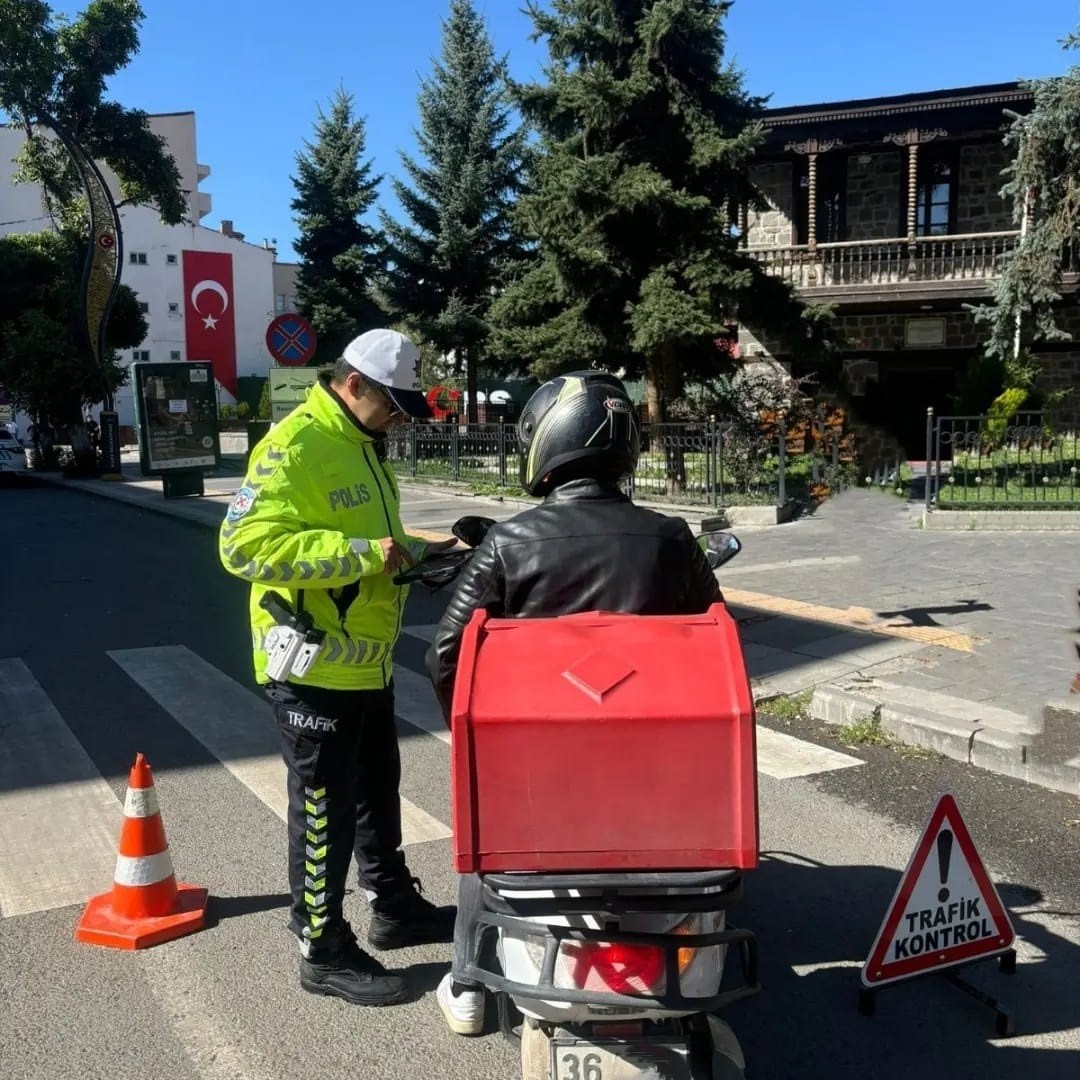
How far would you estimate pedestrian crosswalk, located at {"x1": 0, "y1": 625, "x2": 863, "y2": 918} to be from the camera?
424 centimetres

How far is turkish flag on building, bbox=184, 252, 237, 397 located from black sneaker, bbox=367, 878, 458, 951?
56886 millimetres

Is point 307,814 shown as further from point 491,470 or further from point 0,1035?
point 491,470

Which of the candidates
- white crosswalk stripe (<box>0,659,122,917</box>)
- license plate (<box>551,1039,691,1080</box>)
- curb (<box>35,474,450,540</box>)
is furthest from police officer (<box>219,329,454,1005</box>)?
curb (<box>35,474,450,540</box>)

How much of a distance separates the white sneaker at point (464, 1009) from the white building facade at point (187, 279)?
55.9 metres

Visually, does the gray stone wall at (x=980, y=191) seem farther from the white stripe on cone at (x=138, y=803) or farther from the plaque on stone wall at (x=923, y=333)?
the white stripe on cone at (x=138, y=803)

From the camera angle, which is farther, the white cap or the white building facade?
the white building facade

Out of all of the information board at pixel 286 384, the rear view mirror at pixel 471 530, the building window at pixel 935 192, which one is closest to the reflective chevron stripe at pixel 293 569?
the rear view mirror at pixel 471 530

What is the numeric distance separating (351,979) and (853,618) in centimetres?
629

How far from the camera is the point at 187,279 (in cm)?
5838

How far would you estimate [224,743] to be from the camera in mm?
5797

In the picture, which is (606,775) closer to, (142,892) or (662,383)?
(142,892)

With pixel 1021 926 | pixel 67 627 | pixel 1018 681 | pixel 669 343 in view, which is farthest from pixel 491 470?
pixel 1021 926

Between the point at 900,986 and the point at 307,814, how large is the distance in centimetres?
186

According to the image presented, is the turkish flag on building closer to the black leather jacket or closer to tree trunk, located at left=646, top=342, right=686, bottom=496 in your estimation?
tree trunk, located at left=646, top=342, right=686, bottom=496
